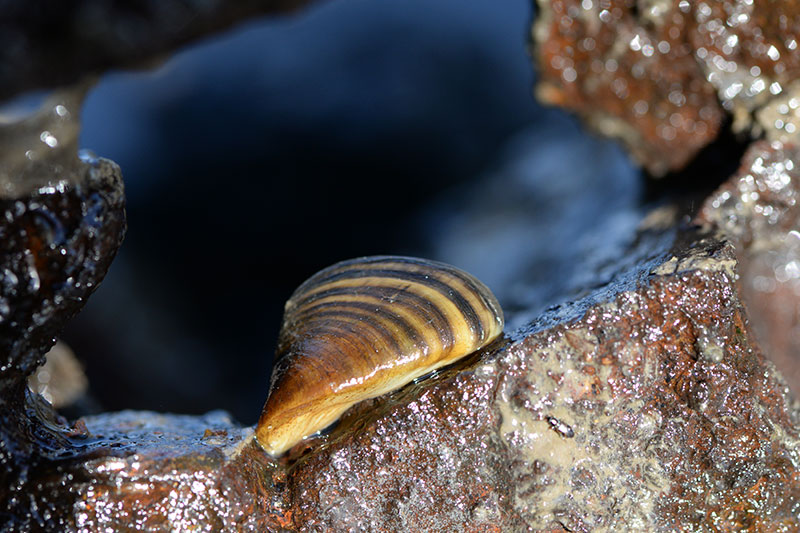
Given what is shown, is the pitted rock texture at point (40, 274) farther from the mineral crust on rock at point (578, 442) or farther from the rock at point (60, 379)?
the rock at point (60, 379)

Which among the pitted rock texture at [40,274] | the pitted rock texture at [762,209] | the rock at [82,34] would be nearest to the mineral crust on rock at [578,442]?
the pitted rock texture at [40,274]

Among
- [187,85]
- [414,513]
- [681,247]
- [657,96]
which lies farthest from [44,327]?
[187,85]

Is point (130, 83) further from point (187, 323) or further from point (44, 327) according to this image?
point (44, 327)

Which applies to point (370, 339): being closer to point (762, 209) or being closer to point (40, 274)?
point (40, 274)

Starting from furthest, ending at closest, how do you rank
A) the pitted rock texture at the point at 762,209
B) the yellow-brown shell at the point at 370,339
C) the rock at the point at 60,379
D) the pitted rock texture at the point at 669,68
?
the rock at the point at 60,379
the pitted rock texture at the point at 669,68
the pitted rock texture at the point at 762,209
the yellow-brown shell at the point at 370,339

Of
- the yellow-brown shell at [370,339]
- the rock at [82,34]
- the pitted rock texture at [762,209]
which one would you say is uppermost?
the rock at [82,34]

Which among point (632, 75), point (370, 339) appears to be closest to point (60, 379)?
point (370, 339)
